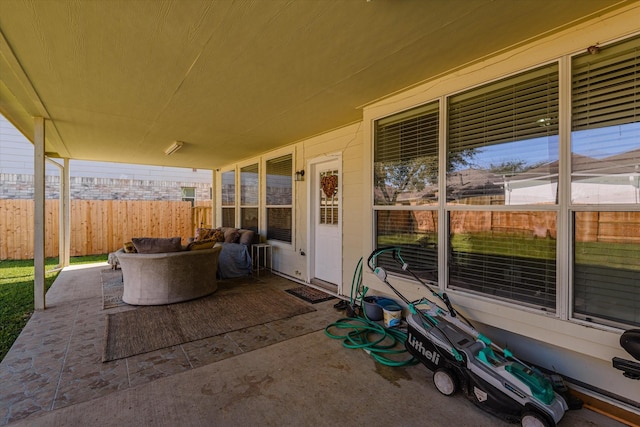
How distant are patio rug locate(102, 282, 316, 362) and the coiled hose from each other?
71cm

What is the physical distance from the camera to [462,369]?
6.73ft

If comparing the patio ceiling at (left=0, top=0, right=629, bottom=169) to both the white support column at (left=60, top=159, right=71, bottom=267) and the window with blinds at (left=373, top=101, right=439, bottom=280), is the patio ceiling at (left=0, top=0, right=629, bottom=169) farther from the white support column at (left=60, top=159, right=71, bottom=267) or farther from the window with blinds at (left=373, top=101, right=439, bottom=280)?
the white support column at (left=60, top=159, right=71, bottom=267)

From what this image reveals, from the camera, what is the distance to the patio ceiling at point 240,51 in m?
1.87

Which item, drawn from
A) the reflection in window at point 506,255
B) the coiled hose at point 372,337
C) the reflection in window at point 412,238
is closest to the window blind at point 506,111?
the reflection in window at point 506,255

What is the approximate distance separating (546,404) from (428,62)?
103 inches

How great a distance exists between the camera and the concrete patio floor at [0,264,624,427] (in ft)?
6.37

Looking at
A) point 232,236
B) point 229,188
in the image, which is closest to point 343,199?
point 232,236

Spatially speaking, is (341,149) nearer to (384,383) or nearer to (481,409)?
(384,383)

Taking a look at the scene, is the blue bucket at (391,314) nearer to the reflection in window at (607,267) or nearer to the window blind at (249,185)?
the reflection in window at (607,267)

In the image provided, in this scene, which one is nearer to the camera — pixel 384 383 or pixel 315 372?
pixel 384 383

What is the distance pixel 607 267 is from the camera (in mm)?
1970

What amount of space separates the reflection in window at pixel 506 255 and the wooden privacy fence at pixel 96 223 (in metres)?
9.25

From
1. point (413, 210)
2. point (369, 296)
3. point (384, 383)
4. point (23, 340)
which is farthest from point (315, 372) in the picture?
point (23, 340)

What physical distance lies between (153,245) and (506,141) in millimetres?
4483
